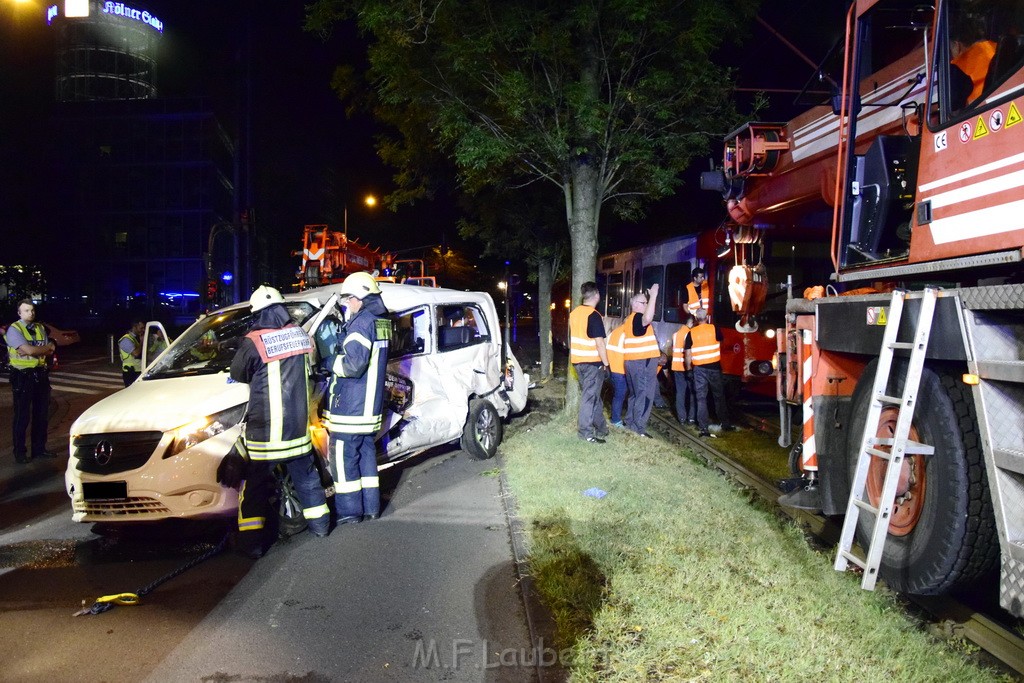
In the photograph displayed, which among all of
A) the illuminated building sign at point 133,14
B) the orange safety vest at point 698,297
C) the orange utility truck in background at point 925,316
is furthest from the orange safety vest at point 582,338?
the illuminated building sign at point 133,14

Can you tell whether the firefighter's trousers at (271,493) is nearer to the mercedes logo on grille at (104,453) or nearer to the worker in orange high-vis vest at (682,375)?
the mercedes logo on grille at (104,453)

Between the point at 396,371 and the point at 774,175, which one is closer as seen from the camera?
the point at 396,371

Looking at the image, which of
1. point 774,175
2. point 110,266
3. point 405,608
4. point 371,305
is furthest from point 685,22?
point 110,266

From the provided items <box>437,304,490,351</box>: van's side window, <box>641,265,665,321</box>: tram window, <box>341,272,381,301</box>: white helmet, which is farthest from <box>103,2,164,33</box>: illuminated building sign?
<box>341,272,381,301</box>: white helmet

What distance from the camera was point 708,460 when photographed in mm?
7566

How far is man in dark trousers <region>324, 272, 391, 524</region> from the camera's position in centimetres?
530

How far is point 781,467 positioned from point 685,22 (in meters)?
5.47

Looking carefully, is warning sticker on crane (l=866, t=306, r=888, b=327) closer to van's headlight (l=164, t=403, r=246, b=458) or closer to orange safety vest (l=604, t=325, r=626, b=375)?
van's headlight (l=164, t=403, r=246, b=458)

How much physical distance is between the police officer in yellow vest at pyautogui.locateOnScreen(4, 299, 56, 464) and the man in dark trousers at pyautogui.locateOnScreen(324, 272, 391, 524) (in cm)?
457

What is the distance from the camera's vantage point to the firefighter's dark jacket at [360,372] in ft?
17.3

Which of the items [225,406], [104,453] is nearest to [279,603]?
[225,406]

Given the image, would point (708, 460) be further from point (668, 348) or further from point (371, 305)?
point (668, 348)

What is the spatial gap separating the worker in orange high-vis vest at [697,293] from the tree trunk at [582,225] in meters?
1.39

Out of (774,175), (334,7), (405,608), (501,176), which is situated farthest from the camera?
(501,176)
